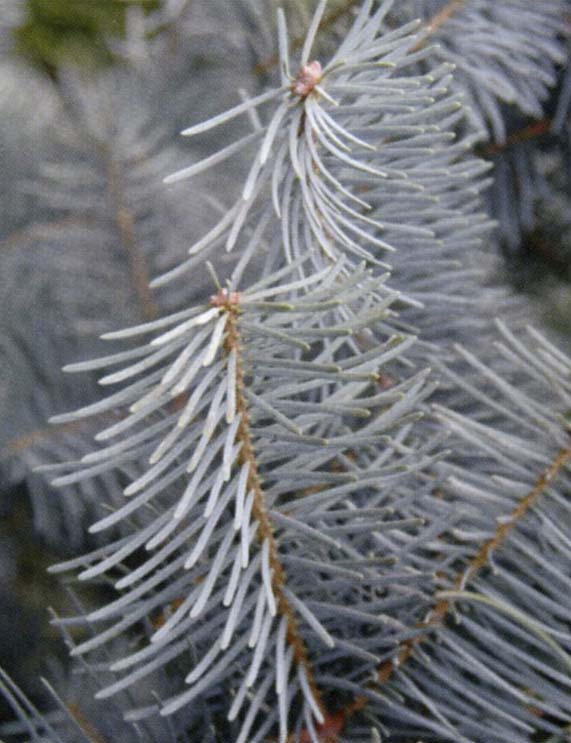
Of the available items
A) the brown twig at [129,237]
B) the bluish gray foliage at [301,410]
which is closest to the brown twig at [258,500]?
the bluish gray foliage at [301,410]

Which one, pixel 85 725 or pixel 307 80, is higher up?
pixel 307 80

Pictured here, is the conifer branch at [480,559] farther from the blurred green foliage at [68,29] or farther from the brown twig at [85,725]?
the blurred green foliage at [68,29]

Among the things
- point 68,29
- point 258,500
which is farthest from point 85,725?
point 68,29

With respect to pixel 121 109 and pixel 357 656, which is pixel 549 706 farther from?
pixel 121 109

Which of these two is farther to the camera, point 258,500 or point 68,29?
point 68,29

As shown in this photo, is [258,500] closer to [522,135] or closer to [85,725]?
[85,725]

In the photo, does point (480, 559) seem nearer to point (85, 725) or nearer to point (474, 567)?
point (474, 567)
